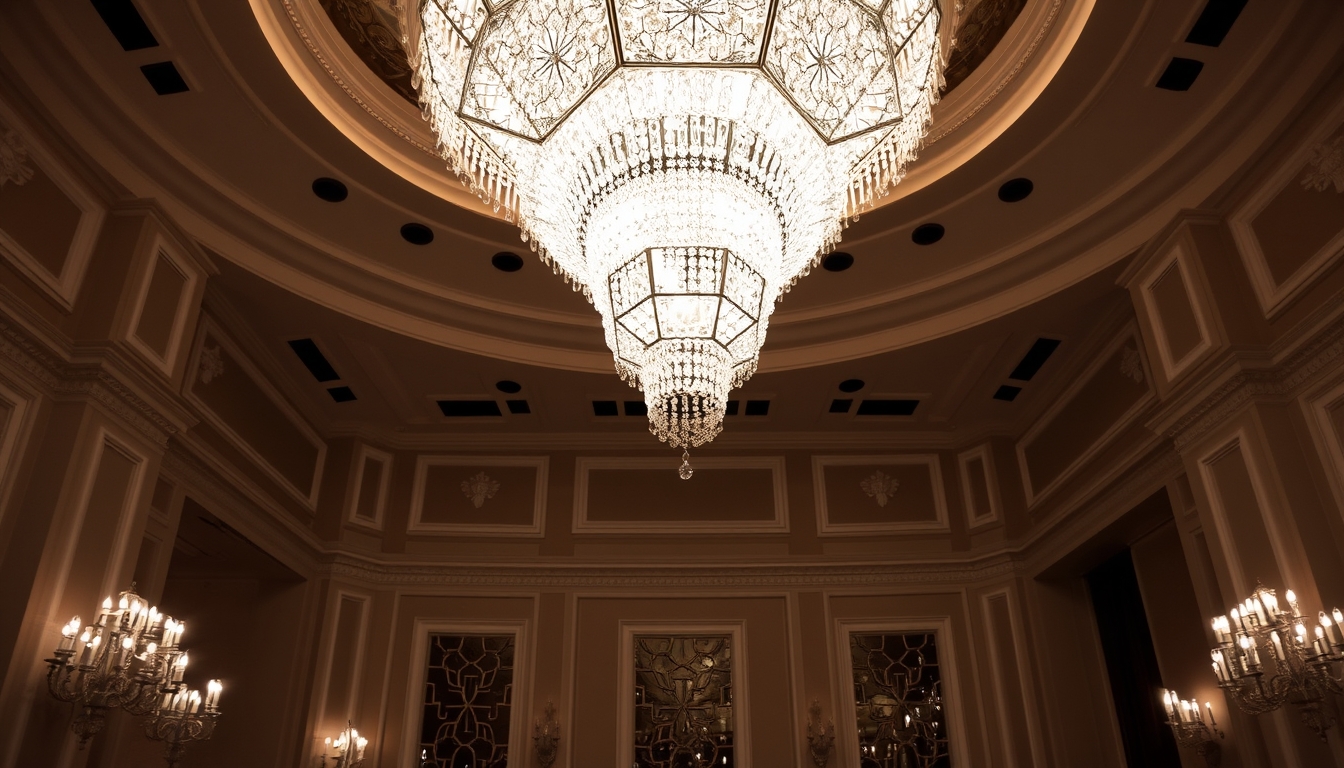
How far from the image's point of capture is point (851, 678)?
8727 mm

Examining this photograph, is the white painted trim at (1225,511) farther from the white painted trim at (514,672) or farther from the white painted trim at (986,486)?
the white painted trim at (514,672)

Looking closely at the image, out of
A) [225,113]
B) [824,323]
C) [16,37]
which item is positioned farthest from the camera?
[824,323]

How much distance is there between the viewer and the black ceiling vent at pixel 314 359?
8172 millimetres

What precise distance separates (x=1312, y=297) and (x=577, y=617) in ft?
21.5

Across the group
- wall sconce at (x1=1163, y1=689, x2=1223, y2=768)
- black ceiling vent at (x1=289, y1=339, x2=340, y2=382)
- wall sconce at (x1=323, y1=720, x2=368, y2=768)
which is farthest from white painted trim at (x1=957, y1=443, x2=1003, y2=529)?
black ceiling vent at (x1=289, y1=339, x2=340, y2=382)

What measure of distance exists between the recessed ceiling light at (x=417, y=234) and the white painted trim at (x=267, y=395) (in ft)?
5.47

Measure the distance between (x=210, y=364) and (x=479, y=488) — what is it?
125 inches

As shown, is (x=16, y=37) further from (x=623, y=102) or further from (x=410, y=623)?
(x=410, y=623)

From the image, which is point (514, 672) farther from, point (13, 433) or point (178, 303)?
point (13, 433)

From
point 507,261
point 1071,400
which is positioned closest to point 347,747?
point 507,261

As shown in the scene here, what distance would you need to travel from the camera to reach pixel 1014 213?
7199 mm

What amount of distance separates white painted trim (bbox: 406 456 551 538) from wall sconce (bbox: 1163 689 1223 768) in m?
5.78

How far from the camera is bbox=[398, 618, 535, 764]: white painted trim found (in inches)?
333

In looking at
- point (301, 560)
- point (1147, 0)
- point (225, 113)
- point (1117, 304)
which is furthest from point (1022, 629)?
point (225, 113)
